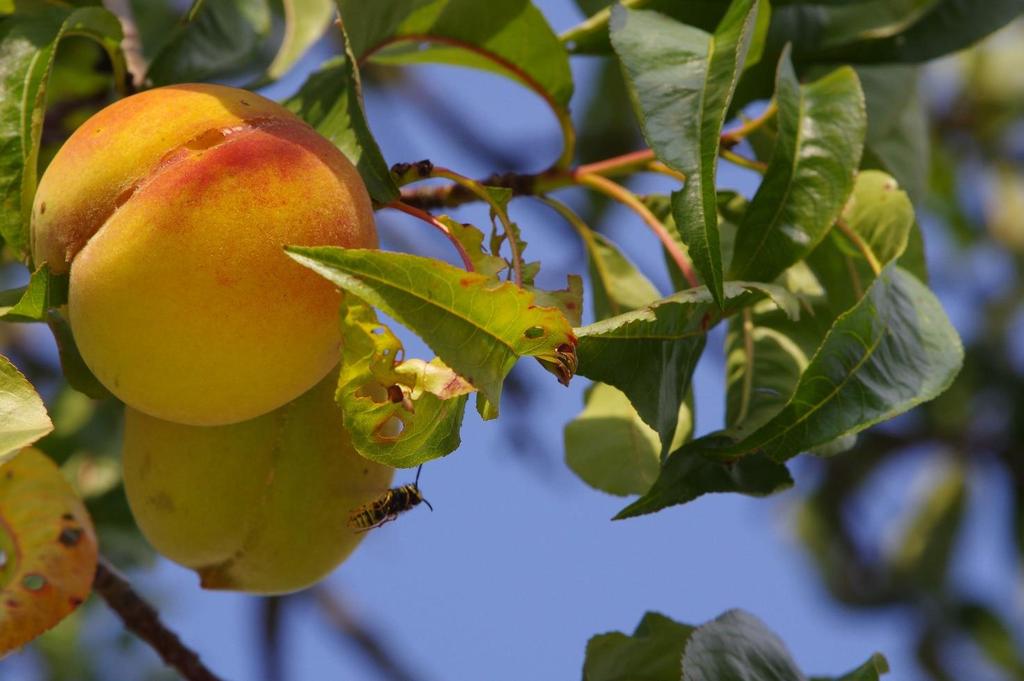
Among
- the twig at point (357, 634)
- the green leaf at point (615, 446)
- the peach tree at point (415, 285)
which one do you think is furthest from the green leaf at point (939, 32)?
the twig at point (357, 634)

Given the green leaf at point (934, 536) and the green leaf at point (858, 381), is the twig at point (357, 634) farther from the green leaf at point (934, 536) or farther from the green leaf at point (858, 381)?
the green leaf at point (934, 536)

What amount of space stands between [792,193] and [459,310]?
38 centimetres

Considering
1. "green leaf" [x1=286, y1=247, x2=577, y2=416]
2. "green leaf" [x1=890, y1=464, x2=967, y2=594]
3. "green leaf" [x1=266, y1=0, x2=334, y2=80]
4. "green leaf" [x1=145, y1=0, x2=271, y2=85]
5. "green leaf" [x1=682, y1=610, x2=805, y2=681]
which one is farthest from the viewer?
"green leaf" [x1=890, y1=464, x2=967, y2=594]

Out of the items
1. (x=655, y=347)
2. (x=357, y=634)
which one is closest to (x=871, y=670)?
(x=655, y=347)

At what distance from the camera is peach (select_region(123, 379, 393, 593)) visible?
102cm

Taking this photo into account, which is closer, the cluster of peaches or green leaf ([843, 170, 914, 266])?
the cluster of peaches

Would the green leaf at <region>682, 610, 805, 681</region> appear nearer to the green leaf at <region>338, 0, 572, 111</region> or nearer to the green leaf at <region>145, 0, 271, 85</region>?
the green leaf at <region>338, 0, 572, 111</region>

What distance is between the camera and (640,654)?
1.18 metres

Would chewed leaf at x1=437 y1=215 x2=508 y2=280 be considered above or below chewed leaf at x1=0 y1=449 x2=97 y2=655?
above

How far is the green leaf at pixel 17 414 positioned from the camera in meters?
0.79

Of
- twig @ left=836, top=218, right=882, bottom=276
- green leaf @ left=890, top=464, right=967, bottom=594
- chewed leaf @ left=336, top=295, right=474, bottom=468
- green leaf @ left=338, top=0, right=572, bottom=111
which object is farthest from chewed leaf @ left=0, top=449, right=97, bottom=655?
green leaf @ left=890, top=464, right=967, bottom=594

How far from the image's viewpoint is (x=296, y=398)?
101 centimetres

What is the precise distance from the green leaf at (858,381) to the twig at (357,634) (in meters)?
1.23

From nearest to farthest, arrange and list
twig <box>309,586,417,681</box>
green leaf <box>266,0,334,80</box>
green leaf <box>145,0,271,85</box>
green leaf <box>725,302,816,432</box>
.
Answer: green leaf <box>725,302,816,432</box> < green leaf <box>145,0,271,85</box> < green leaf <box>266,0,334,80</box> < twig <box>309,586,417,681</box>
